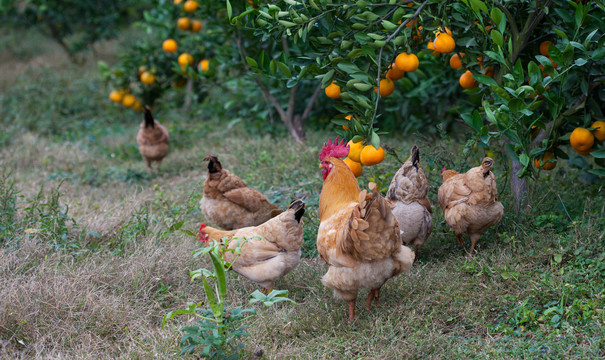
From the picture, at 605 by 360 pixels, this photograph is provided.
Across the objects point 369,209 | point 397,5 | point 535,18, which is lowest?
point 369,209

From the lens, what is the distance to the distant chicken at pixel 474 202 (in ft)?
13.5

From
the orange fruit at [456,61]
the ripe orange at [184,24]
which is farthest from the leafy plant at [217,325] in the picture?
the ripe orange at [184,24]

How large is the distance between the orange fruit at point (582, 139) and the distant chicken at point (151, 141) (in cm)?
488

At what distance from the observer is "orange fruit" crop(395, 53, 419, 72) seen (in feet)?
13.2

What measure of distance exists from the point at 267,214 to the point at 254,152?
218cm

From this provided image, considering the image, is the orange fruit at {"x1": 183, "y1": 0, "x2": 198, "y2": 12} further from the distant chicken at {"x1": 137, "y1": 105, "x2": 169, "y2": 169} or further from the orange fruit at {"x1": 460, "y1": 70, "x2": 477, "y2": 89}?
the orange fruit at {"x1": 460, "y1": 70, "x2": 477, "y2": 89}

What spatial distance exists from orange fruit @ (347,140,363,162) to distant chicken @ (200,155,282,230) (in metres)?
1.24

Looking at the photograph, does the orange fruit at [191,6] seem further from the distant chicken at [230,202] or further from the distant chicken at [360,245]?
the distant chicken at [360,245]

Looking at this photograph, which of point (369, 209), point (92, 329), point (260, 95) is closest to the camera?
point (369, 209)

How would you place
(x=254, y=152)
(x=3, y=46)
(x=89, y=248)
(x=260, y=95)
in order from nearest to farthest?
1. (x=89, y=248)
2. (x=254, y=152)
3. (x=260, y=95)
4. (x=3, y=46)

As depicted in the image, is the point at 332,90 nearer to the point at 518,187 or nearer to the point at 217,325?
the point at 518,187

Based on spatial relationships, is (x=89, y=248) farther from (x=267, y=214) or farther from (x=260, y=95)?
(x=260, y=95)

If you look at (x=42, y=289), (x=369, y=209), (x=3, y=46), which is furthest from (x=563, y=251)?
(x=3, y=46)

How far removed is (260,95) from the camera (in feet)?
27.0
